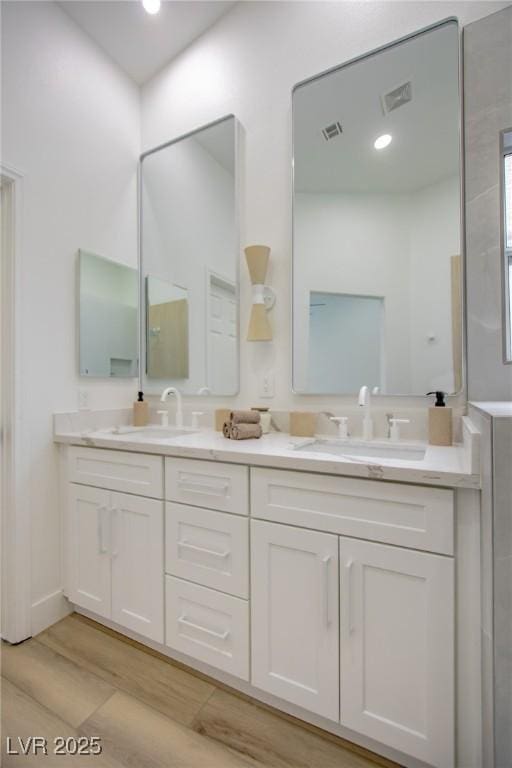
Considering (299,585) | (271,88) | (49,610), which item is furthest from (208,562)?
(271,88)

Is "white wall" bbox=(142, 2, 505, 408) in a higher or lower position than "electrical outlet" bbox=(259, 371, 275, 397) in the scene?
higher

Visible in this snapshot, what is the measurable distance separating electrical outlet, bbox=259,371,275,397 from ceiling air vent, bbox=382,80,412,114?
1287 mm

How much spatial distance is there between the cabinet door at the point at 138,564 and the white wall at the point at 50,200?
0.43m

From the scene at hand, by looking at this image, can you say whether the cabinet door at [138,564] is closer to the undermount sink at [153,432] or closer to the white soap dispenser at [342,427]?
the undermount sink at [153,432]

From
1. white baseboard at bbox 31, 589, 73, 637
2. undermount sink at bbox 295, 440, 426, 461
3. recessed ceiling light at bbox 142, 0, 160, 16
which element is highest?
recessed ceiling light at bbox 142, 0, 160, 16

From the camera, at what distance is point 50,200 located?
71.4 inches

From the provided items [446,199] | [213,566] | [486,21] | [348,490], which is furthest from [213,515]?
[486,21]

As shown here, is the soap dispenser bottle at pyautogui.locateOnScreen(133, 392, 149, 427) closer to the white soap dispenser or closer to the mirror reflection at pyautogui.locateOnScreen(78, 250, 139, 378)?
the mirror reflection at pyautogui.locateOnScreen(78, 250, 139, 378)

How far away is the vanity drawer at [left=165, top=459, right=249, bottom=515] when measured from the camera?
1303 millimetres

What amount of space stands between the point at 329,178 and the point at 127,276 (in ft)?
4.25

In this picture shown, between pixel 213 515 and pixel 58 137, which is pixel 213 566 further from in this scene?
pixel 58 137

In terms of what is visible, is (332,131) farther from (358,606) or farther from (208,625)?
(208,625)

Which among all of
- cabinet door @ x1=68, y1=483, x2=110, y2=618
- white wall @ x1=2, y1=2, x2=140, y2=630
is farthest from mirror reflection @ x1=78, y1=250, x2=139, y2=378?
cabinet door @ x1=68, y1=483, x2=110, y2=618

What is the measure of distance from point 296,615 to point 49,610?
4.24ft
